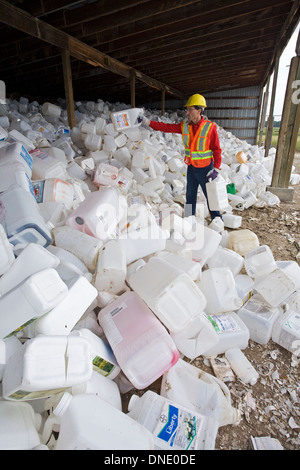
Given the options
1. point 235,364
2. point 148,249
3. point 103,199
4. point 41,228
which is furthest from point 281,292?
point 41,228

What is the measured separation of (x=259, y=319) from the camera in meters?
1.98

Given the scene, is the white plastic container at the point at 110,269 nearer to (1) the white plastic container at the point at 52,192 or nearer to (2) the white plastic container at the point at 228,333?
(2) the white plastic container at the point at 228,333

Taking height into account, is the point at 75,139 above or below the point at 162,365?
above

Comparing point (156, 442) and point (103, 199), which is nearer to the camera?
point (156, 442)

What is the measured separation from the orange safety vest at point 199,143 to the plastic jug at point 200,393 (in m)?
2.53

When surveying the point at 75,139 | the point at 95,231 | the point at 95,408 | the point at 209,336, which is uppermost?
the point at 75,139

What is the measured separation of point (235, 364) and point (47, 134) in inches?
169

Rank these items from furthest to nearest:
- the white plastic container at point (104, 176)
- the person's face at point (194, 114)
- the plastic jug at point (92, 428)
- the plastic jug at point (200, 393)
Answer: the white plastic container at point (104, 176) < the person's face at point (194, 114) < the plastic jug at point (200, 393) < the plastic jug at point (92, 428)

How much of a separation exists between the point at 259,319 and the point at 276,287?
286mm

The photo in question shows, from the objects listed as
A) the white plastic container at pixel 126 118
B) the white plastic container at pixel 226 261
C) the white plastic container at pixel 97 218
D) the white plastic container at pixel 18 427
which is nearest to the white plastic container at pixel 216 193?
the white plastic container at pixel 226 261

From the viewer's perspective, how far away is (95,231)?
78.2 inches

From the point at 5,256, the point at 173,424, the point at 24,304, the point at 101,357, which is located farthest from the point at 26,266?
the point at 173,424

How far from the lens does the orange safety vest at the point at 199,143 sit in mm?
3248
